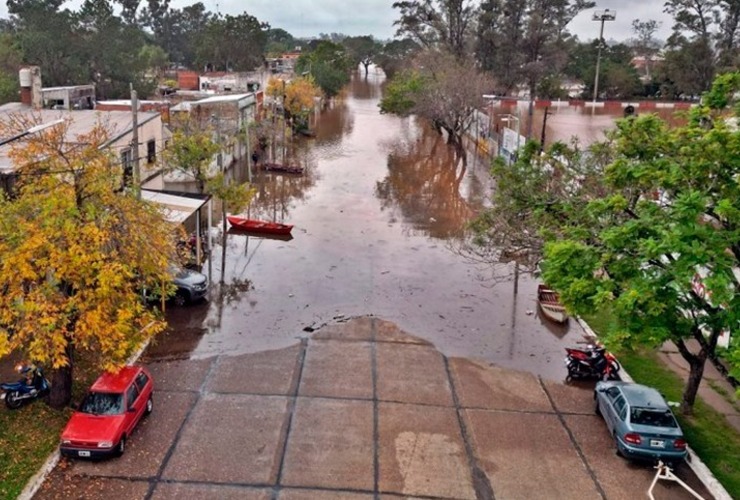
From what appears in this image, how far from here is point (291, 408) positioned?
55.2 feet

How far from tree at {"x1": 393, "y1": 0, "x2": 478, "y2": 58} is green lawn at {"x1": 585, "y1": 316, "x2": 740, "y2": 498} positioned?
245ft

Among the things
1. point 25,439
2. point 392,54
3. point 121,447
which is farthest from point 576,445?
point 392,54

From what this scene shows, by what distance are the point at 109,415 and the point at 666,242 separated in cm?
1230

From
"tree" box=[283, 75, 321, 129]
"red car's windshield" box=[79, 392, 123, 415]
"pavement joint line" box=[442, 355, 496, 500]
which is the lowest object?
"pavement joint line" box=[442, 355, 496, 500]

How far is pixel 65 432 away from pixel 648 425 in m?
12.9

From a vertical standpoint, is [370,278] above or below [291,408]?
above

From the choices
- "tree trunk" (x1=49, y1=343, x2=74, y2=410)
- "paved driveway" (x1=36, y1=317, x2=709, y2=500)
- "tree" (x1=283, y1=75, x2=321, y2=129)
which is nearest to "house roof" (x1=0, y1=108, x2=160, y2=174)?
"tree trunk" (x1=49, y1=343, x2=74, y2=410)

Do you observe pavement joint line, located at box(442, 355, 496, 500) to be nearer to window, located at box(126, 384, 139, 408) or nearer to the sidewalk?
the sidewalk

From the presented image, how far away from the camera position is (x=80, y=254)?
14.0m

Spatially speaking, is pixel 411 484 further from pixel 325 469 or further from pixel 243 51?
pixel 243 51

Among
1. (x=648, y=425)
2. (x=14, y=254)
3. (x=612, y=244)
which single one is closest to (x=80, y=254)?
(x=14, y=254)

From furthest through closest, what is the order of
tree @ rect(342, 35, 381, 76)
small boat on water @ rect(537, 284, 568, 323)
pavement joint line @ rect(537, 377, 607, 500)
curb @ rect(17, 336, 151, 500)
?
tree @ rect(342, 35, 381, 76) → small boat on water @ rect(537, 284, 568, 323) → pavement joint line @ rect(537, 377, 607, 500) → curb @ rect(17, 336, 151, 500)

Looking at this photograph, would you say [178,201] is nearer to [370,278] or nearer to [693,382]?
[370,278]

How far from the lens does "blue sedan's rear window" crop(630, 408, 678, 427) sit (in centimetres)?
1508
